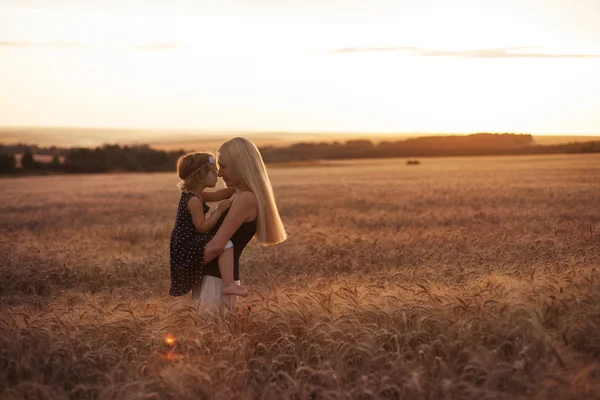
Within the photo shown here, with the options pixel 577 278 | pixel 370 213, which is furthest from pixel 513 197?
pixel 577 278

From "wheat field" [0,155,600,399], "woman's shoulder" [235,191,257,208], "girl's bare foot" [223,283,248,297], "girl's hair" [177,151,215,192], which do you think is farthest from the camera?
"girl's hair" [177,151,215,192]

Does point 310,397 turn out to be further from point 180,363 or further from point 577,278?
point 577,278

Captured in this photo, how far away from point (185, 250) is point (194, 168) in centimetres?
69

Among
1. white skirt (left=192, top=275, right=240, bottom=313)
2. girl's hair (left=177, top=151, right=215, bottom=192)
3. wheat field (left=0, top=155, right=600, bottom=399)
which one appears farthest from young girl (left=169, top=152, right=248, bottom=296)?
wheat field (left=0, top=155, right=600, bottom=399)

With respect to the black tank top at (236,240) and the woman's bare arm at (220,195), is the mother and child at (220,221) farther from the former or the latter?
the woman's bare arm at (220,195)

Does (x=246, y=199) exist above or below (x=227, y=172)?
below

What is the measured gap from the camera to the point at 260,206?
576 cm

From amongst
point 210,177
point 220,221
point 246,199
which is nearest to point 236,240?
point 220,221

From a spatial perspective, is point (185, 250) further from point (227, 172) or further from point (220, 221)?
point (227, 172)

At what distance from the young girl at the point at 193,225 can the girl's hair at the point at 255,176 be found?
20cm

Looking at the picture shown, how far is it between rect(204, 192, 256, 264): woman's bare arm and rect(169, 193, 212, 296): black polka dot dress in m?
0.16

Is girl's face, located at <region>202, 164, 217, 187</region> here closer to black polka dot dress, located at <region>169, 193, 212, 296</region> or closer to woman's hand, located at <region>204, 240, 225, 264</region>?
black polka dot dress, located at <region>169, 193, 212, 296</region>

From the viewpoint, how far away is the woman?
18.6 ft

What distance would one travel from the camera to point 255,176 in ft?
18.7
